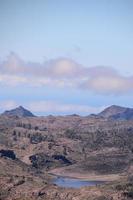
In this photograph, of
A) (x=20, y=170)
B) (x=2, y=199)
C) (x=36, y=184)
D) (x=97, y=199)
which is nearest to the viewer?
(x=97, y=199)

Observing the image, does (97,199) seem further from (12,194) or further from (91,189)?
(12,194)

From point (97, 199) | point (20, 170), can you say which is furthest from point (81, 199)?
point (20, 170)

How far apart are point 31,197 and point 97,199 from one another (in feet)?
57.9

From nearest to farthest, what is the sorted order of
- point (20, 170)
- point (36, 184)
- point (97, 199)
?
point (97, 199), point (36, 184), point (20, 170)

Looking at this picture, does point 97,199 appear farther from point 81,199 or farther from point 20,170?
point 20,170

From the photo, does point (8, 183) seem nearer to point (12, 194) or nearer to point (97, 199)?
point (12, 194)

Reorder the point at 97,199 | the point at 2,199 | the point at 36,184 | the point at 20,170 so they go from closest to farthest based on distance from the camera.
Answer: the point at 97,199 < the point at 2,199 < the point at 36,184 < the point at 20,170

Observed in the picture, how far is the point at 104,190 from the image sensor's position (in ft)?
396

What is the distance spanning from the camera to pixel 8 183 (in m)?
133

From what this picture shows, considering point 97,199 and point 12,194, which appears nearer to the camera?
point 97,199

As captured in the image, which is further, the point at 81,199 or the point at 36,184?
the point at 36,184

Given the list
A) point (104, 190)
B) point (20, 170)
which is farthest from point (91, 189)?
point (20, 170)

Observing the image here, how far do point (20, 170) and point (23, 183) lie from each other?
6539 centimetres

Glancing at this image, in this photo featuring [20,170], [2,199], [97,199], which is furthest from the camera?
[20,170]
